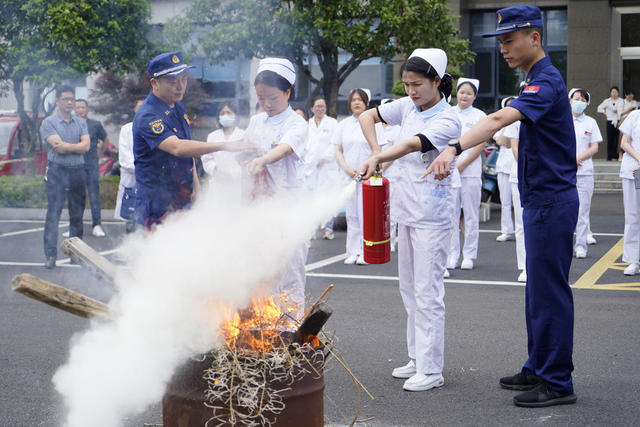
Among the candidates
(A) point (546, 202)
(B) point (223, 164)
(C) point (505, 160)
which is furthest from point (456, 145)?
(C) point (505, 160)

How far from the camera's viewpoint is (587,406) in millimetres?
4945

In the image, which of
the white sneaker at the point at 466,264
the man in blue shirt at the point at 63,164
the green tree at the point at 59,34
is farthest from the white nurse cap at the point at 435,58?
the man in blue shirt at the point at 63,164

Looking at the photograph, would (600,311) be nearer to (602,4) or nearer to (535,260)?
(535,260)

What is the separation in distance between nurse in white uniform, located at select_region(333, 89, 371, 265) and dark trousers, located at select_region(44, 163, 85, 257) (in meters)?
3.39

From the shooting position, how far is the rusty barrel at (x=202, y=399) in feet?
11.6

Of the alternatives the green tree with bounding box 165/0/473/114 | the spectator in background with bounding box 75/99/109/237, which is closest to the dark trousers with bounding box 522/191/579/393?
the green tree with bounding box 165/0/473/114

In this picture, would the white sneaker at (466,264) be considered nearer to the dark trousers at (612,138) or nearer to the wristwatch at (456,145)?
the wristwatch at (456,145)

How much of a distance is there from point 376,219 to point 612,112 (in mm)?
19245

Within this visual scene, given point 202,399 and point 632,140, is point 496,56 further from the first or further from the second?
point 202,399

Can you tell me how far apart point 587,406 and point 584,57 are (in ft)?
68.9

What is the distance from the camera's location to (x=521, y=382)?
17.3 ft

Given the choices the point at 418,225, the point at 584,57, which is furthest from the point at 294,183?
the point at 584,57

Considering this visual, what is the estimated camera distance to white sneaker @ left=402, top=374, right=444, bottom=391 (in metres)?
5.26

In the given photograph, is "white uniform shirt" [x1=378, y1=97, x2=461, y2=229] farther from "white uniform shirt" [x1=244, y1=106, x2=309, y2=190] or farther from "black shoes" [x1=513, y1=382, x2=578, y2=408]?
"black shoes" [x1=513, y1=382, x2=578, y2=408]
